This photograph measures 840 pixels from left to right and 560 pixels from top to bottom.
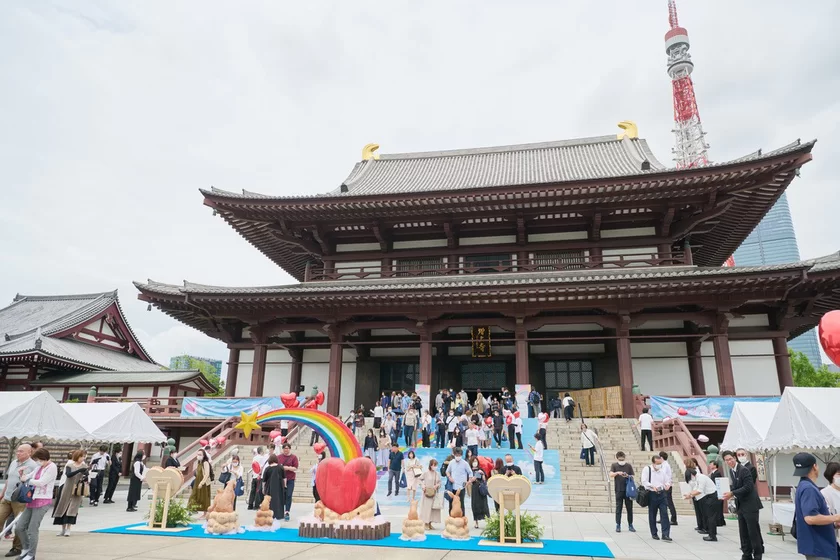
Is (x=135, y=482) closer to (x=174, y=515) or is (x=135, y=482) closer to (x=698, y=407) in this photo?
(x=174, y=515)

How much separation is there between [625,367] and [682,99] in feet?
203

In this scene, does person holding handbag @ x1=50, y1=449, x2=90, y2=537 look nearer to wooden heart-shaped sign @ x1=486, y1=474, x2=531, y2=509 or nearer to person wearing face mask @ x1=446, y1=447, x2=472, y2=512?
person wearing face mask @ x1=446, y1=447, x2=472, y2=512

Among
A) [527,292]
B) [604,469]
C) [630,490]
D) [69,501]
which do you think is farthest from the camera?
[527,292]

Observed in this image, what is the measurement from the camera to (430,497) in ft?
36.9

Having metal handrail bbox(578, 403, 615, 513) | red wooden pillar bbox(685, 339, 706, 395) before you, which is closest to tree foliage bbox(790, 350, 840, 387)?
red wooden pillar bbox(685, 339, 706, 395)

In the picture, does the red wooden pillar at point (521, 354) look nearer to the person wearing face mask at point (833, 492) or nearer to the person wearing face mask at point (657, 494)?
the person wearing face mask at point (657, 494)

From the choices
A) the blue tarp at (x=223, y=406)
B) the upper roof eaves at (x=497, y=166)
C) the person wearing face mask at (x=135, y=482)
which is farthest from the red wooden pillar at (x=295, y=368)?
the person wearing face mask at (x=135, y=482)

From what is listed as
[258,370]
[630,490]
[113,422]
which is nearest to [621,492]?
[630,490]

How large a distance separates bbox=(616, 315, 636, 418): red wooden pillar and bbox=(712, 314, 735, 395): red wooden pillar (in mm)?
2852

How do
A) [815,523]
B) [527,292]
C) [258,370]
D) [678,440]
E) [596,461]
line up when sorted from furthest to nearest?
[258,370] < [527,292] < [596,461] < [678,440] < [815,523]

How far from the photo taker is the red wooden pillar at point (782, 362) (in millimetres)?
18734

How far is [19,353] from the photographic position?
1012 inches

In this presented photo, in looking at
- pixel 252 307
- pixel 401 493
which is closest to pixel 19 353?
pixel 252 307

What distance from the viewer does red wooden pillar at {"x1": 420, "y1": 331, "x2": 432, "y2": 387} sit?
65.1 feet
